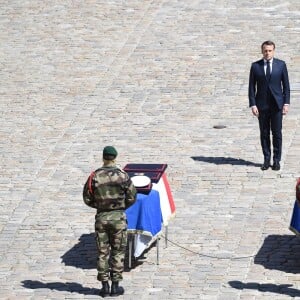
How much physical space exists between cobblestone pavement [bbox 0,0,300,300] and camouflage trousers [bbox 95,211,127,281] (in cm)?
31

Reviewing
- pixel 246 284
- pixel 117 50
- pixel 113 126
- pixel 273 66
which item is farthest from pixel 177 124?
pixel 246 284

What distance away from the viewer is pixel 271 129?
17.3 meters

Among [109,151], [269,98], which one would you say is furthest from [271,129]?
[109,151]

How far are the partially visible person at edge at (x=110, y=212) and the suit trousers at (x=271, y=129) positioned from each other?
4.16 m

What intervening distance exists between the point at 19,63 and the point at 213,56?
11.7ft

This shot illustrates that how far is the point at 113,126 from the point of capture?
19312 mm

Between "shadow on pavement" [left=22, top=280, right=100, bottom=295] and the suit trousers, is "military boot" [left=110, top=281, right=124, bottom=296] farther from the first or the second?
the suit trousers

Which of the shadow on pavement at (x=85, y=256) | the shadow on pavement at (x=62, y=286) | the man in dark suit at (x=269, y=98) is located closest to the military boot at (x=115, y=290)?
the shadow on pavement at (x=62, y=286)

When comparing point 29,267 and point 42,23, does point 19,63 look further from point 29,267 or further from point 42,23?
point 29,267

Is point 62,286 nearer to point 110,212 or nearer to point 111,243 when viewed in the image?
point 111,243

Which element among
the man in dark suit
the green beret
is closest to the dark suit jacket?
the man in dark suit

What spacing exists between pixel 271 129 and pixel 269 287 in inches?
161

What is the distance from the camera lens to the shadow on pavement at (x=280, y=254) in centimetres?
1420

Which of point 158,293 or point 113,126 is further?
point 113,126
